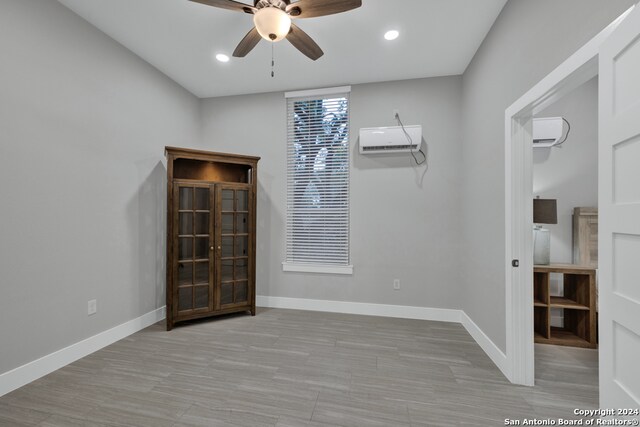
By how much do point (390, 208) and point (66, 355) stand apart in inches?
137

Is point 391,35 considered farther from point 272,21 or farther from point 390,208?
point 390,208

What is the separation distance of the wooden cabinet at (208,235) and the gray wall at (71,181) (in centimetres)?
38

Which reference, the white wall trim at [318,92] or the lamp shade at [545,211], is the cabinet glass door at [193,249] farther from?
the lamp shade at [545,211]

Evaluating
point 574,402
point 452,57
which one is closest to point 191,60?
point 452,57

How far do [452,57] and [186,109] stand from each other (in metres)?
3.39

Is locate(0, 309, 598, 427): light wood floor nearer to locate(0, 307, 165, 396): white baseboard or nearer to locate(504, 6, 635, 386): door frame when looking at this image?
locate(0, 307, 165, 396): white baseboard

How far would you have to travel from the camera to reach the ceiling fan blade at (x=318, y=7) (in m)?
1.73

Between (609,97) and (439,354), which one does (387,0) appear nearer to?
(609,97)

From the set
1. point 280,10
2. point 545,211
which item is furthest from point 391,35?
point 545,211

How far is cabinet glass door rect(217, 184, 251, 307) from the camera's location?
126 inches

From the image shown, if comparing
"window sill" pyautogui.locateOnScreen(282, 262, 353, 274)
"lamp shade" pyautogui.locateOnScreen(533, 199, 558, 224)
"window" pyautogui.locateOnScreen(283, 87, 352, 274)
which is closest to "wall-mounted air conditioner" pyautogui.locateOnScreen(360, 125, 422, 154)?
"window" pyautogui.locateOnScreen(283, 87, 352, 274)

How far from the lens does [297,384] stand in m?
2.00

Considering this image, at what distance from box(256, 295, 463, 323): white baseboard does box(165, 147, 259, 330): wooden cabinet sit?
42 cm

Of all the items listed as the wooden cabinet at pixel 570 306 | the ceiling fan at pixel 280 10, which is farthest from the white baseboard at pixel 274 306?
the ceiling fan at pixel 280 10
